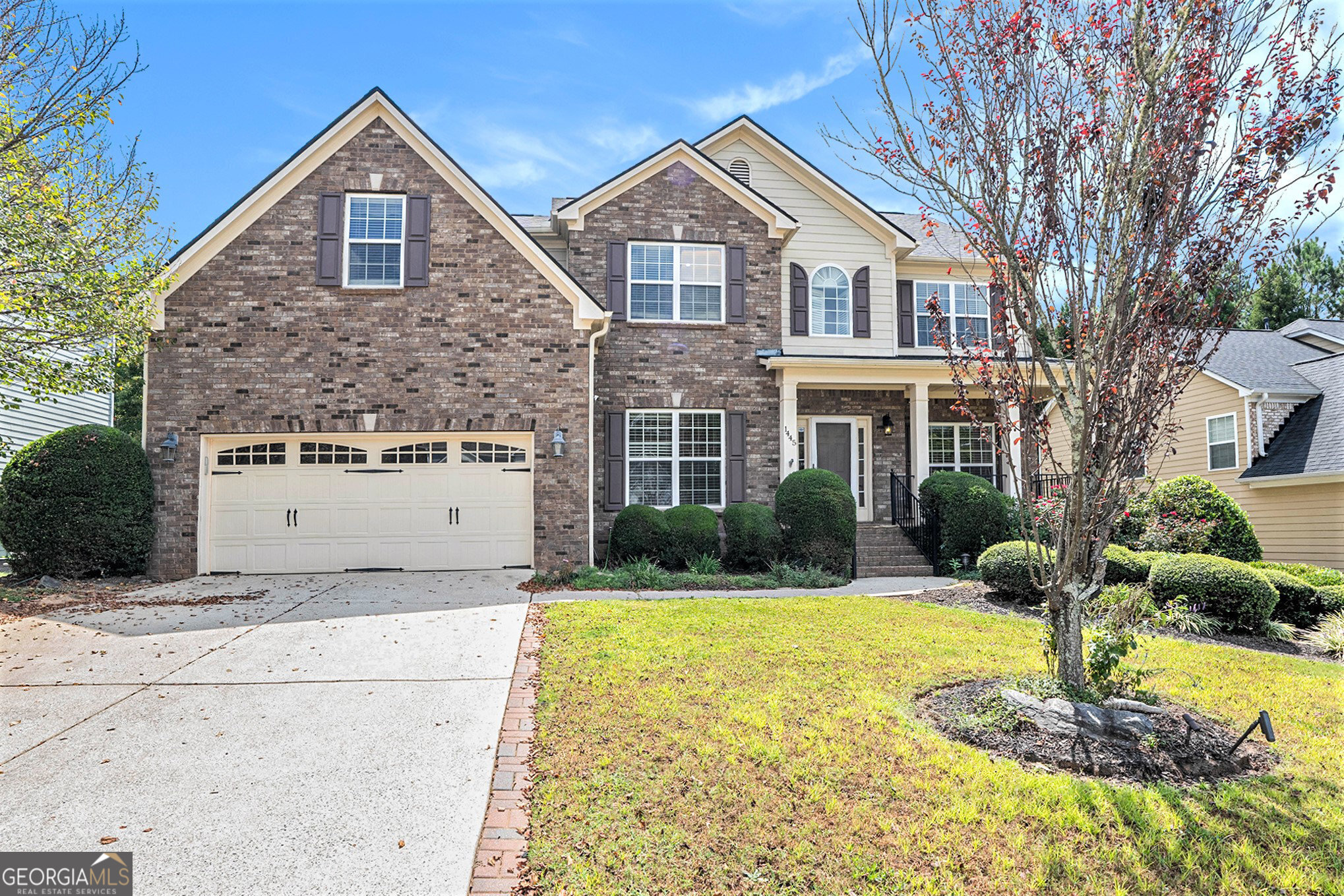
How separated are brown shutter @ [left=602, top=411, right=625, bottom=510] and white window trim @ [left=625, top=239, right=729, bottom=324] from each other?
1916 mm

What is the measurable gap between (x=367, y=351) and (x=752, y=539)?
6749 millimetres

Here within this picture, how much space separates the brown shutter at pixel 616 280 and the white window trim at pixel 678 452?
1816mm

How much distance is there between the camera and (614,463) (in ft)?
43.3

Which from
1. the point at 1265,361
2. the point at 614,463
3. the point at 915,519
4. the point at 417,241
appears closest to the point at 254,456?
the point at 417,241

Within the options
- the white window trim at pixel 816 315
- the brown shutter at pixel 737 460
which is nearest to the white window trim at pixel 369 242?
the brown shutter at pixel 737 460

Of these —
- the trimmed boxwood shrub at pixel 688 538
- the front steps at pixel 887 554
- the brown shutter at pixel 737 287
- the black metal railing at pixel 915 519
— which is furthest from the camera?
the brown shutter at pixel 737 287

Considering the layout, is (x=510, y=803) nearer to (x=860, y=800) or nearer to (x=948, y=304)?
(x=860, y=800)

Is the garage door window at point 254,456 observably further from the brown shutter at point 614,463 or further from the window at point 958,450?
the window at point 958,450

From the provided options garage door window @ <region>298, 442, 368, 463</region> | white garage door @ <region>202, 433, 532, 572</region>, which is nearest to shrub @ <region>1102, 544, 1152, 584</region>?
white garage door @ <region>202, 433, 532, 572</region>

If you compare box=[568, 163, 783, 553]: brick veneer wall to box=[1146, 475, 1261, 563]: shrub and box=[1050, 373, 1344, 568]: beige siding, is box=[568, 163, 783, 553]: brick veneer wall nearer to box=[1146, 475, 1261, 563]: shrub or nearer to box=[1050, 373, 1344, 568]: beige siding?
box=[1050, 373, 1344, 568]: beige siding

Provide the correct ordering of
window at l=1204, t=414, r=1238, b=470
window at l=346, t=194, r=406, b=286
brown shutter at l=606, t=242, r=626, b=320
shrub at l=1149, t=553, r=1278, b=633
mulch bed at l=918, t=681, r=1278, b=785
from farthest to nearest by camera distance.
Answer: window at l=1204, t=414, r=1238, b=470, brown shutter at l=606, t=242, r=626, b=320, window at l=346, t=194, r=406, b=286, shrub at l=1149, t=553, r=1278, b=633, mulch bed at l=918, t=681, r=1278, b=785

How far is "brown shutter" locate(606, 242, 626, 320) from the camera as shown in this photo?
44.3 ft

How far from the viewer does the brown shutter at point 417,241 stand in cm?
1170

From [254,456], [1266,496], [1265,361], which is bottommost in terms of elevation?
[1266,496]
